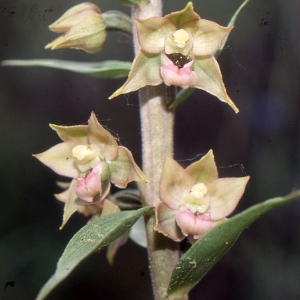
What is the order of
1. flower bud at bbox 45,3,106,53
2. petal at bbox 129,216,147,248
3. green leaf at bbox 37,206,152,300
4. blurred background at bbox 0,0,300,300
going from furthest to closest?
blurred background at bbox 0,0,300,300 < petal at bbox 129,216,147,248 < flower bud at bbox 45,3,106,53 < green leaf at bbox 37,206,152,300

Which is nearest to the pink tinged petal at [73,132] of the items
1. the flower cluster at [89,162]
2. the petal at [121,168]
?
the flower cluster at [89,162]

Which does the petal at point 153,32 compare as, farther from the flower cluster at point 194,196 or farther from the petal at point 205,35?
the flower cluster at point 194,196

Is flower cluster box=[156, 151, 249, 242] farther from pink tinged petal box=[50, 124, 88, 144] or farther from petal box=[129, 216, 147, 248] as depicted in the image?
petal box=[129, 216, 147, 248]

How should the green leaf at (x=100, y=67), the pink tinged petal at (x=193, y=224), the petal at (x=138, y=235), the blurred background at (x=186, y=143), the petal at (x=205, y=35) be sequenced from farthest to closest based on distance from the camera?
the blurred background at (x=186, y=143)
the petal at (x=138, y=235)
the green leaf at (x=100, y=67)
the petal at (x=205, y=35)
the pink tinged petal at (x=193, y=224)

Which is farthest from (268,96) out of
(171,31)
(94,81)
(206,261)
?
(206,261)

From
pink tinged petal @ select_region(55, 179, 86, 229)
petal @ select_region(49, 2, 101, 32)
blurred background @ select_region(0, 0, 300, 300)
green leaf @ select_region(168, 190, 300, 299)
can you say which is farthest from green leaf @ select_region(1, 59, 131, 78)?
blurred background @ select_region(0, 0, 300, 300)

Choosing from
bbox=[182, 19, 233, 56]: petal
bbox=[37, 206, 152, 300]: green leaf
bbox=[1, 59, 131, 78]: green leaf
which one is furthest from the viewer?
bbox=[1, 59, 131, 78]: green leaf

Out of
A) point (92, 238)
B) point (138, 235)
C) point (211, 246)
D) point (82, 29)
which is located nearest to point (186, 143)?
point (138, 235)
